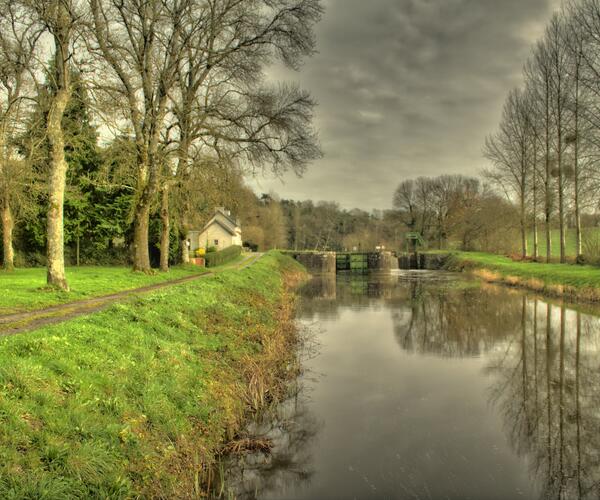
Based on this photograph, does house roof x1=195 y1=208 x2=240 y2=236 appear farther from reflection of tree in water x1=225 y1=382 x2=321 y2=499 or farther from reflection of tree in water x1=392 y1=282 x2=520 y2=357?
reflection of tree in water x1=225 y1=382 x2=321 y2=499

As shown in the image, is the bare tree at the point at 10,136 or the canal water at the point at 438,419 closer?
the canal water at the point at 438,419

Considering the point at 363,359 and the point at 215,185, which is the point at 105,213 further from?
the point at 363,359

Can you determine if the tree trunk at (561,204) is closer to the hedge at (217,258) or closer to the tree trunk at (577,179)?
the tree trunk at (577,179)

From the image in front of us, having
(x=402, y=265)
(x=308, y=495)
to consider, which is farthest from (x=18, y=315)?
(x=402, y=265)

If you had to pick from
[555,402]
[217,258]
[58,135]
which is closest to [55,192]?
[58,135]

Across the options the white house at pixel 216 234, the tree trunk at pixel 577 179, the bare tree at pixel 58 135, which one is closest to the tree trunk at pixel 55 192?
the bare tree at pixel 58 135

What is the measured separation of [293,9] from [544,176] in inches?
979

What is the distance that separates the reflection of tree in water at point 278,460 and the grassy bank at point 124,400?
0.41 m

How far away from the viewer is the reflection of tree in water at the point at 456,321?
13336 mm

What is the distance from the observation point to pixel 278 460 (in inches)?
245

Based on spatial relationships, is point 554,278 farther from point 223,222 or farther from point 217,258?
point 223,222

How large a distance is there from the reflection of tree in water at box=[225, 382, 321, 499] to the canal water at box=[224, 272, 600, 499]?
2 cm

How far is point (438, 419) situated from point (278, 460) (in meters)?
3.29

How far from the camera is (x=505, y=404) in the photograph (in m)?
8.43
